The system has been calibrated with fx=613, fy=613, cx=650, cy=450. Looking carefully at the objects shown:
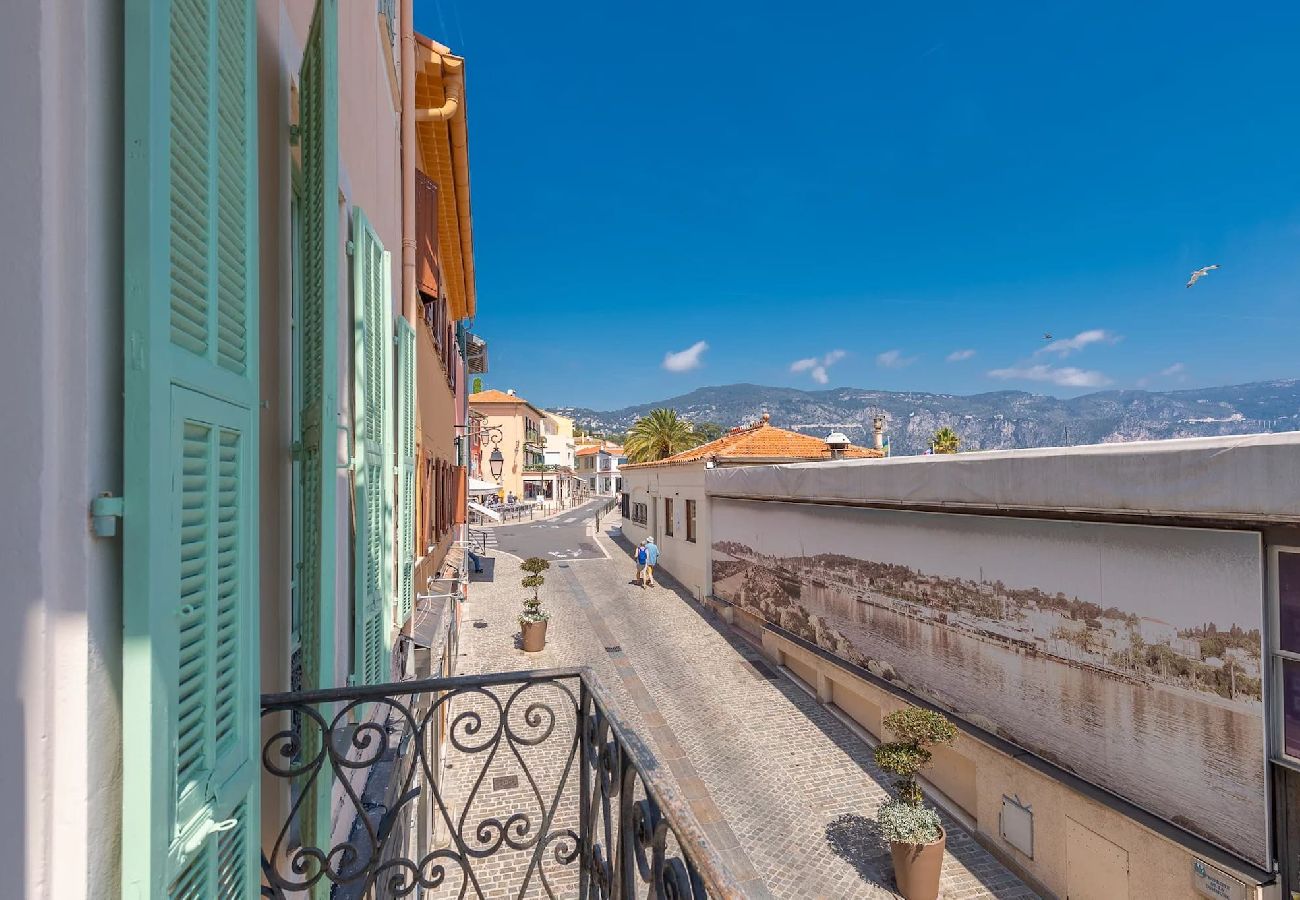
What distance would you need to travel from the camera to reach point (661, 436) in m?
39.6

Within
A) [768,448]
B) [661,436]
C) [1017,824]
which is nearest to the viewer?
[1017,824]

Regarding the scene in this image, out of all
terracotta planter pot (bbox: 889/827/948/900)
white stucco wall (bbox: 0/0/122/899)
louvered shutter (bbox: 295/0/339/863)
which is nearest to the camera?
white stucco wall (bbox: 0/0/122/899)

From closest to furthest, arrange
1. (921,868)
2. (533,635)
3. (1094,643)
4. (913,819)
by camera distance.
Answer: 1. (921,868)
2. (913,819)
3. (1094,643)
4. (533,635)

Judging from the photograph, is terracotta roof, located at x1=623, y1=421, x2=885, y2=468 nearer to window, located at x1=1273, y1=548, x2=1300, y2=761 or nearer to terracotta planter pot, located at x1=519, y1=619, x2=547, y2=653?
terracotta planter pot, located at x1=519, y1=619, x2=547, y2=653

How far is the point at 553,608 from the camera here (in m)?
17.2

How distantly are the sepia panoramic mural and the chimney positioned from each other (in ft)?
17.2

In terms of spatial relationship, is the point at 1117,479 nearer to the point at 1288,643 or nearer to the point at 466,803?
the point at 1288,643

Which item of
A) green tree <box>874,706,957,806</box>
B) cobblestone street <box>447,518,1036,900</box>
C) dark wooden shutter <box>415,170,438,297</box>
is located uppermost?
dark wooden shutter <box>415,170,438,297</box>

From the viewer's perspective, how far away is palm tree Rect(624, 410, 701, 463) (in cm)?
3959

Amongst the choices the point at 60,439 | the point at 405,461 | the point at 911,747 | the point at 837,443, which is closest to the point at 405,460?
the point at 405,461

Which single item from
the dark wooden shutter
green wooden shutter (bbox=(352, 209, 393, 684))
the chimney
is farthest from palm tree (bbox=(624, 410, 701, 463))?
green wooden shutter (bbox=(352, 209, 393, 684))

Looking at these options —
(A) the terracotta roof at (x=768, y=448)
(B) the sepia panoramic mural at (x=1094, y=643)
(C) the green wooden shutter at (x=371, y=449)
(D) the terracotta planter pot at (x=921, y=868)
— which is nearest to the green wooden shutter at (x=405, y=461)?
(C) the green wooden shutter at (x=371, y=449)

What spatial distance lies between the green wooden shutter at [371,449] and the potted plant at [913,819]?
16.7ft

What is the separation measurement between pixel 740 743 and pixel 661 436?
30957mm
